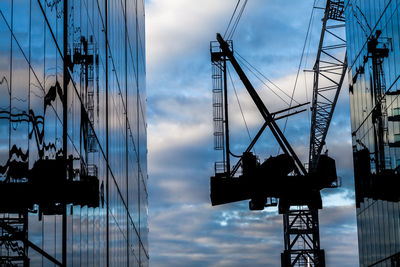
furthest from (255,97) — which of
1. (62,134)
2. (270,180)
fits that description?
(62,134)

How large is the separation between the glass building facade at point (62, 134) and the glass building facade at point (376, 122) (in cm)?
1326

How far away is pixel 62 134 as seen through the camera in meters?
21.3

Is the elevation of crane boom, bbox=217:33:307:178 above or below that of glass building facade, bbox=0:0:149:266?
above

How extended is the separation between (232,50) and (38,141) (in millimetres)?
46773

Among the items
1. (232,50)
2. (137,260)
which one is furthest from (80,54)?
(232,50)

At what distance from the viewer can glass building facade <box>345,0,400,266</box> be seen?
35250 mm

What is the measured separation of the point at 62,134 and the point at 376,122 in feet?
74.0

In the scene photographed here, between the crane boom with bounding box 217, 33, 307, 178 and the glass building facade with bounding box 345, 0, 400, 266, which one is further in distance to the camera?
the crane boom with bounding box 217, 33, 307, 178

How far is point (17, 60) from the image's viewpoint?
51.4 ft

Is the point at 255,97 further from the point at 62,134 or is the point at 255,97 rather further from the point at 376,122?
the point at 62,134

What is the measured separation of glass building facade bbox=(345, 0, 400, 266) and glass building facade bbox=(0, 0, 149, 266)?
522 inches

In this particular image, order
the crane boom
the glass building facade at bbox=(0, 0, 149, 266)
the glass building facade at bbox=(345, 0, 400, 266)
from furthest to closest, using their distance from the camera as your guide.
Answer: the crane boom, the glass building facade at bbox=(345, 0, 400, 266), the glass building facade at bbox=(0, 0, 149, 266)

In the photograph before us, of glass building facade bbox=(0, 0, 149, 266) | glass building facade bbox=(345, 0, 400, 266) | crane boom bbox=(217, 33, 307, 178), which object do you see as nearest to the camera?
glass building facade bbox=(0, 0, 149, 266)

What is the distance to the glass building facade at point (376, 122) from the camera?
35250mm
